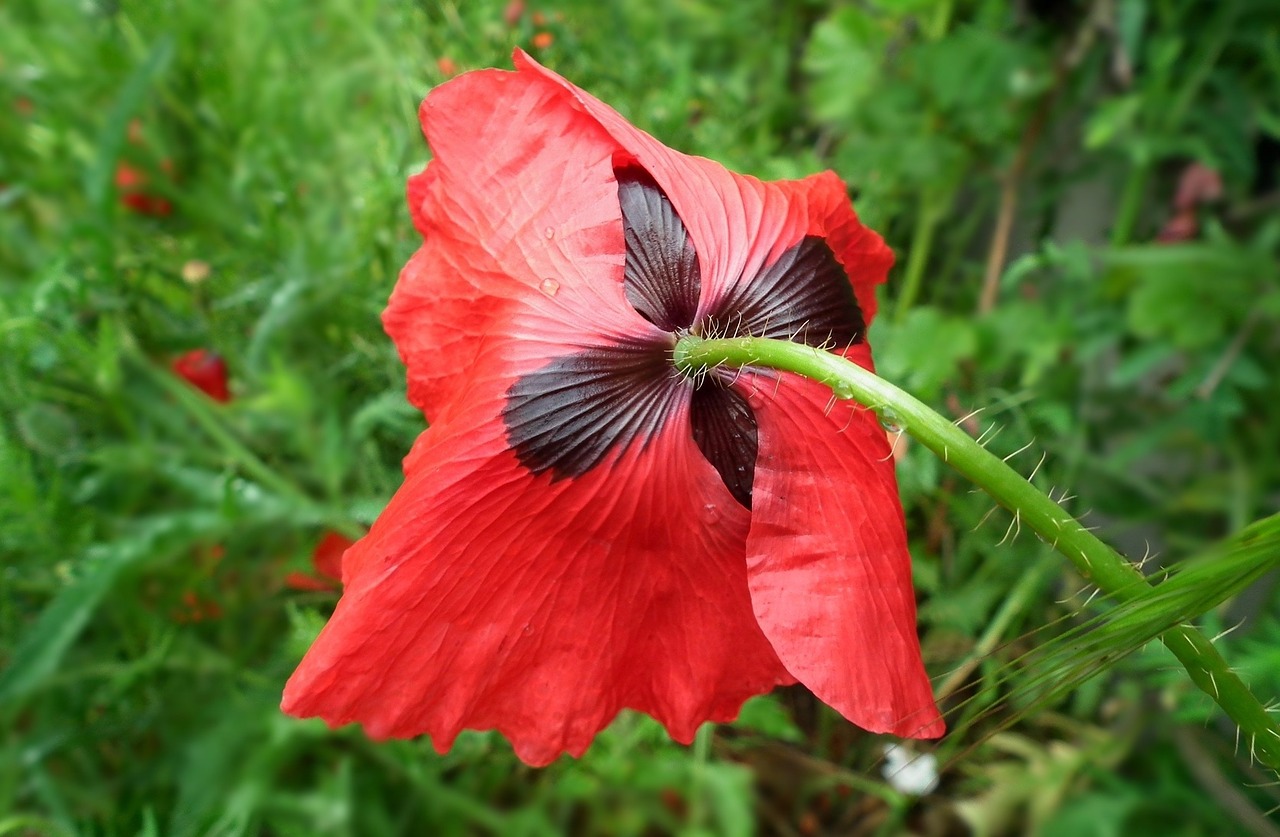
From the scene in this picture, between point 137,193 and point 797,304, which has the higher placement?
point 137,193

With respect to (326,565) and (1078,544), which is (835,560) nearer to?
(1078,544)

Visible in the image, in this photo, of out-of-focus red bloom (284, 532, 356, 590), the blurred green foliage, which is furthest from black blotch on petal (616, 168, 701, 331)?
out-of-focus red bloom (284, 532, 356, 590)

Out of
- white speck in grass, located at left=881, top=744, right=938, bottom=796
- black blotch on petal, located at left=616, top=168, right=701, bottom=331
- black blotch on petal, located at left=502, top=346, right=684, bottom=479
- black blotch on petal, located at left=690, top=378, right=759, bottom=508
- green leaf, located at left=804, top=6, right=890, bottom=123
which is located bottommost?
white speck in grass, located at left=881, top=744, right=938, bottom=796

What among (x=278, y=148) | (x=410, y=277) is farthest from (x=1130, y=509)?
(x=278, y=148)

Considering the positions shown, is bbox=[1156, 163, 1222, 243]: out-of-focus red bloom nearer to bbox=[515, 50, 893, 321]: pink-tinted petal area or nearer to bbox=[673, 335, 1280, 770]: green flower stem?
bbox=[515, 50, 893, 321]: pink-tinted petal area

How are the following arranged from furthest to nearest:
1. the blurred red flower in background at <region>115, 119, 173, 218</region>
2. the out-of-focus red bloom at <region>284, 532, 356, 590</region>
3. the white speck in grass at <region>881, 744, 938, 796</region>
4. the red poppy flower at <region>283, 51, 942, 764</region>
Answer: the blurred red flower in background at <region>115, 119, 173, 218</region> → the white speck in grass at <region>881, 744, 938, 796</region> → the out-of-focus red bloom at <region>284, 532, 356, 590</region> → the red poppy flower at <region>283, 51, 942, 764</region>

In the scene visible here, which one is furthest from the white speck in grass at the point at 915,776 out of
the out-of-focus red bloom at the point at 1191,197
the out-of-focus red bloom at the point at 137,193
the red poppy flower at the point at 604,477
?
the out-of-focus red bloom at the point at 137,193

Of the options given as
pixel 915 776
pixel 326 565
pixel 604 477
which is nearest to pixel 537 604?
pixel 604 477
